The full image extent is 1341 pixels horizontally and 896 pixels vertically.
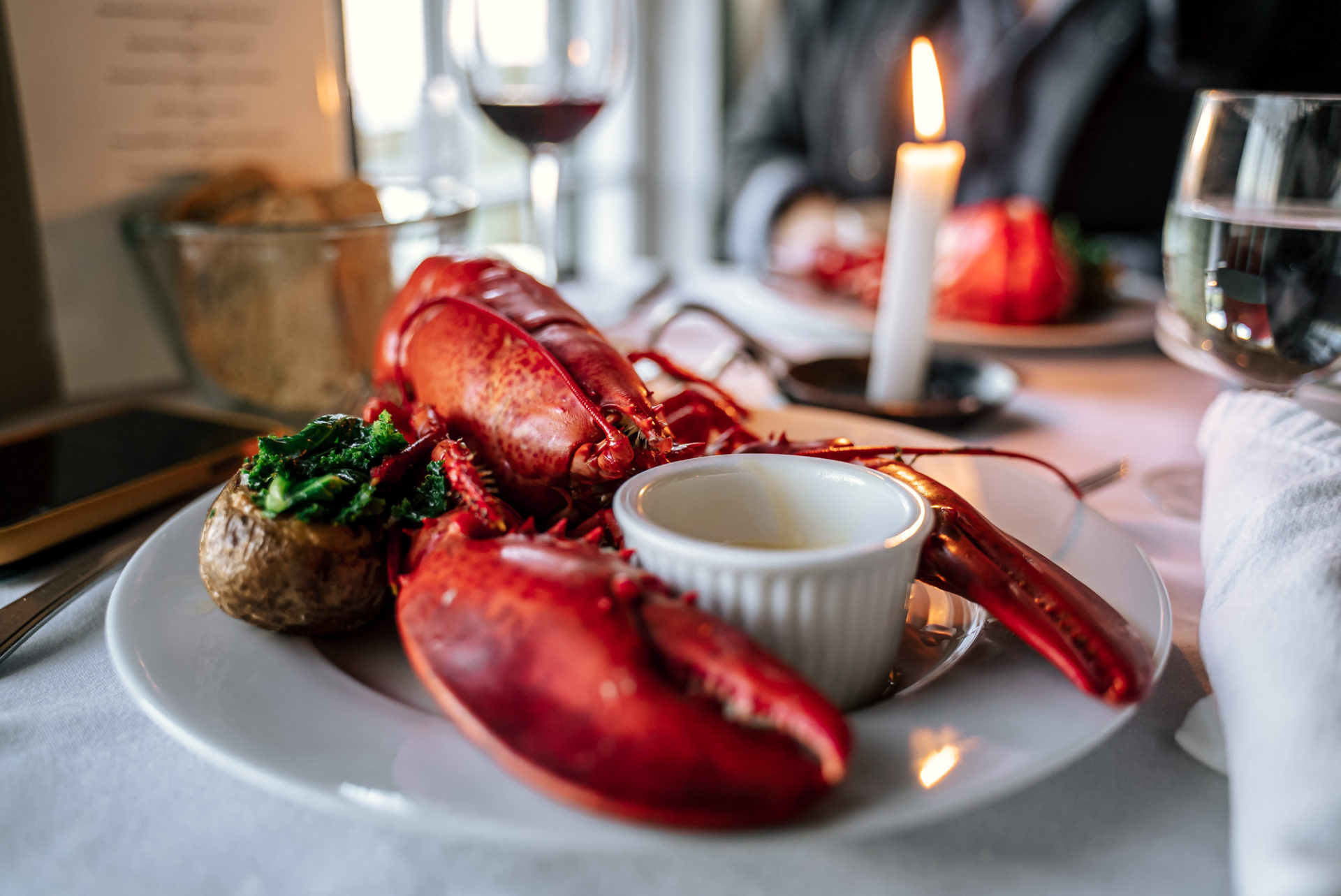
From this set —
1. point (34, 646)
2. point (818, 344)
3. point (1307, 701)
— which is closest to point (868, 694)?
point (1307, 701)

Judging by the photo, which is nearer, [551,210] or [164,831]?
[164,831]

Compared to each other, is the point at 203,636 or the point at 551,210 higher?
the point at 551,210

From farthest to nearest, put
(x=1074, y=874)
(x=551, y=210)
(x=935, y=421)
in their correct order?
1. (x=551, y=210)
2. (x=935, y=421)
3. (x=1074, y=874)

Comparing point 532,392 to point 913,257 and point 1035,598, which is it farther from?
point 913,257

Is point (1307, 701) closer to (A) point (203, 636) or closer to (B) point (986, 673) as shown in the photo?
(B) point (986, 673)

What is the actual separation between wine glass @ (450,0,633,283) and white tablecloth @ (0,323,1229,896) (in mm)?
784

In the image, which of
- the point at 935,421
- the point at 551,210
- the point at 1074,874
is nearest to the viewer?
the point at 1074,874

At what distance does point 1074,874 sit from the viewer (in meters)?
0.35

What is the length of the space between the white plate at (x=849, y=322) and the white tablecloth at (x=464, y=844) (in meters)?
0.71

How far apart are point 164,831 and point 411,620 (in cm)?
12

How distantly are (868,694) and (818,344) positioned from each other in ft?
2.61

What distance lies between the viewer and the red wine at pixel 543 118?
3.52ft

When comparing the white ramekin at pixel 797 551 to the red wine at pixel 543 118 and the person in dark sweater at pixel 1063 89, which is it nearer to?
the red wine at pixel 543 118

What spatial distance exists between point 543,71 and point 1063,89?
5.01 feet
